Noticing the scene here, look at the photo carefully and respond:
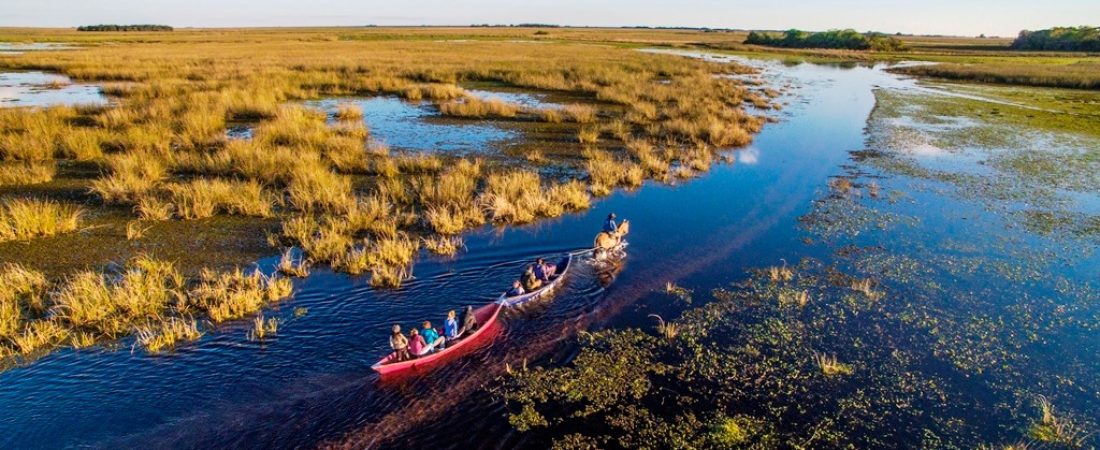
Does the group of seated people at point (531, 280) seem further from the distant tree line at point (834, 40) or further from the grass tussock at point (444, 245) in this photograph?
the distant tree line at point (834, 40)

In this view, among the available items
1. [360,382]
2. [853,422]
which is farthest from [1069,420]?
[360,382]

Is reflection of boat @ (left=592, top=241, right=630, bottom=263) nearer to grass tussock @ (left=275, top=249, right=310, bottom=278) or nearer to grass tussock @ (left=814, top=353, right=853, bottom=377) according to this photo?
grass tussock @ (left=814, top=353, right=853, bottom=377)

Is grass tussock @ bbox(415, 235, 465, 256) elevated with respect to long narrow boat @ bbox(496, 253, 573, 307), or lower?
elevated

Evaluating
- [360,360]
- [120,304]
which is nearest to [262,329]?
[360,360]

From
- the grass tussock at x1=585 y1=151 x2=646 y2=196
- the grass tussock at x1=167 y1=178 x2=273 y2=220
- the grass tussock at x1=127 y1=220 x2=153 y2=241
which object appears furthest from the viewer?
the grass tussock at x1=585 y1=151 x2=646 y2=196

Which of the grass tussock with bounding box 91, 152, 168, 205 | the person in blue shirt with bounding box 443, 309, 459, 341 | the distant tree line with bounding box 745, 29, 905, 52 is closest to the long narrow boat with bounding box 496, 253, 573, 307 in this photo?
the person in blue shirt with bounding box 443, 309, 459, 341

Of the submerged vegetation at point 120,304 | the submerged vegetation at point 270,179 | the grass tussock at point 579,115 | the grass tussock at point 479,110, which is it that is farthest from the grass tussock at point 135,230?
the grass tussock at point 579,115
